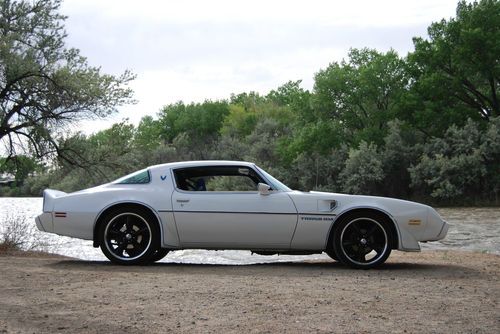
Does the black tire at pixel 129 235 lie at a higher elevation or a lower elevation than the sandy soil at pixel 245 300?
higher

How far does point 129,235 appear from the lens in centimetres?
866

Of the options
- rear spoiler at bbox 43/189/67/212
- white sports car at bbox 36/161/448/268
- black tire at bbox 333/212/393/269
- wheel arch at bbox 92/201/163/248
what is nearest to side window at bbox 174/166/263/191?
white sports car at bbox 36/161/448/268

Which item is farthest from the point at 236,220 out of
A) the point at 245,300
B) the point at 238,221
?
the point at 245,300

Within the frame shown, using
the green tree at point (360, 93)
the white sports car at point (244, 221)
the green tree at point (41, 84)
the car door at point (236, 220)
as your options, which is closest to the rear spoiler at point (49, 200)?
the white sports car at point (244, 221)

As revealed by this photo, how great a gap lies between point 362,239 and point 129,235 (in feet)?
9.79

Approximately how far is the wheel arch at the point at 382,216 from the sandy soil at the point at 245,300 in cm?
35

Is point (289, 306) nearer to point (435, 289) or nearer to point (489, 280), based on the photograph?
point (435, 289)

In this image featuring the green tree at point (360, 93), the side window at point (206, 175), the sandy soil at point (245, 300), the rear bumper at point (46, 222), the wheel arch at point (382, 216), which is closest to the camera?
the sandy soil at point (245, 300)

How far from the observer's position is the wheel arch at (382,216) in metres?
8.40

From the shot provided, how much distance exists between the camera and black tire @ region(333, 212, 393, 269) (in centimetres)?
841

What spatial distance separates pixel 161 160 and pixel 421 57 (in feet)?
110

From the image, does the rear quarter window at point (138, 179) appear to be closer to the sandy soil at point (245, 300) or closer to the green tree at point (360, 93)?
the sandy soil at point (245, 300)

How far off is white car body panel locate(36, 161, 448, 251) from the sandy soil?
370 millimetres

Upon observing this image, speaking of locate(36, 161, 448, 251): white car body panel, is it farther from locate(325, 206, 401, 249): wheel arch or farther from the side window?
the side window
